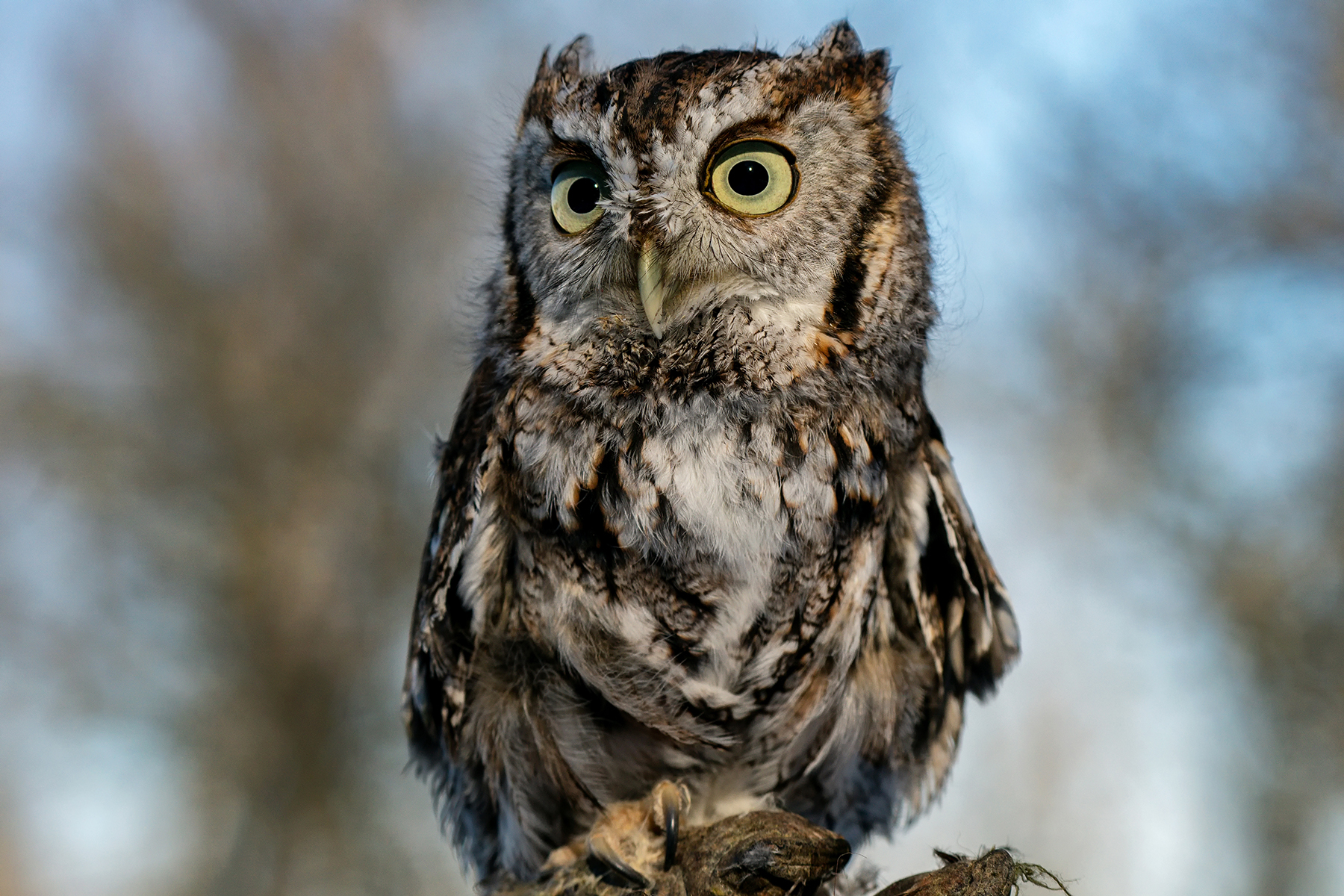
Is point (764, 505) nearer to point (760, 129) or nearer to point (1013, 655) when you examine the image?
point (760, 129)

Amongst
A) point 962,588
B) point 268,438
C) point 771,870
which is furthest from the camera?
point 268,438

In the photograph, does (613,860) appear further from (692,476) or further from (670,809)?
(692,476)

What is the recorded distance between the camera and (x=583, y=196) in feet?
4.46

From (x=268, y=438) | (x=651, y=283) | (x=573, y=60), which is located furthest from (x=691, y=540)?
(x=268, y=438)

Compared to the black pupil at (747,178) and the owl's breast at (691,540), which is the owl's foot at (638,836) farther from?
the black pupil at (747,178)

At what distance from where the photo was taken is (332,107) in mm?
6516

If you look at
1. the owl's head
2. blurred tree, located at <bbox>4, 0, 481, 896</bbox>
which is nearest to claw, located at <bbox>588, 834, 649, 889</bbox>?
the owl's head

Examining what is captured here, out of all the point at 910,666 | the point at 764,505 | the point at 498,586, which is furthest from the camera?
the point at 910,666

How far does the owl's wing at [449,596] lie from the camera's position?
142cm

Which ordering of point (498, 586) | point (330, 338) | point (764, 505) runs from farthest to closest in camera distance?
point (330, 338) → point (498, 586) → point (764, 505)

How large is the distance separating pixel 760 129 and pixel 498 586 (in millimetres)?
869

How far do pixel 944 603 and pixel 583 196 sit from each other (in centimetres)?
101

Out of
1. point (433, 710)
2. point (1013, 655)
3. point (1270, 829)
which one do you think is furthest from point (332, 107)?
point (1270, 829)

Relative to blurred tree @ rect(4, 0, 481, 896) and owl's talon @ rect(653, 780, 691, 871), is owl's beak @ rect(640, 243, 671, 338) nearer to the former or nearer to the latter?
owl's talon @ rect(653, 780, 691, 871)
